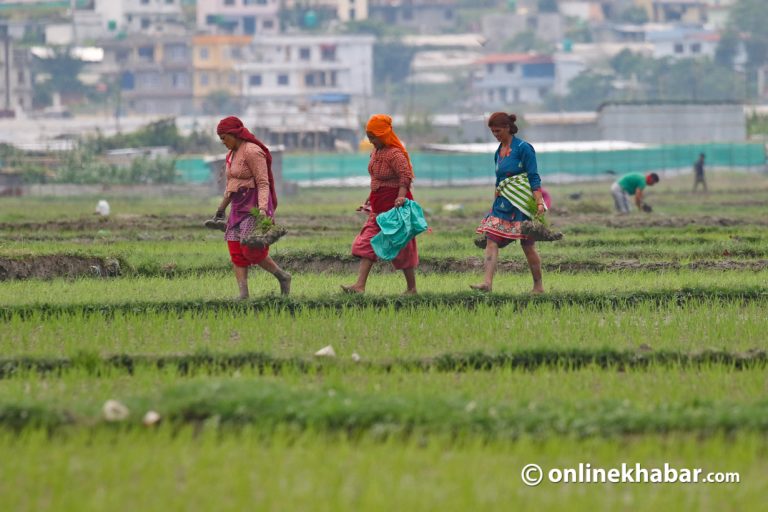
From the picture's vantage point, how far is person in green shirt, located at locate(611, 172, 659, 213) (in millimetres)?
22047

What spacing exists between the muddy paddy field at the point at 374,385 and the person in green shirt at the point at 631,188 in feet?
27.4

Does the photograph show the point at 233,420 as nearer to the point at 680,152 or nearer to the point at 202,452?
the point at 202,452

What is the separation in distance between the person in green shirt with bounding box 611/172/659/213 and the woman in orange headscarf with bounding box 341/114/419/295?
37.9 feet

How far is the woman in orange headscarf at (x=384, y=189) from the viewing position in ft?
34.7

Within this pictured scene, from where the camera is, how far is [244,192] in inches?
416

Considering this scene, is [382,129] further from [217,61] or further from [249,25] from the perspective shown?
[249,25]

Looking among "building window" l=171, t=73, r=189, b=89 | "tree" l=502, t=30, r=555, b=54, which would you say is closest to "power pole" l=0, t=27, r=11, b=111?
"building window" l=171, t=73, r=189, b=89

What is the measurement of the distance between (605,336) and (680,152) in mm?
34285

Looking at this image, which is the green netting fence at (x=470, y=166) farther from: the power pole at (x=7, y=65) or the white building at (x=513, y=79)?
the white building at (x=513, y=79)

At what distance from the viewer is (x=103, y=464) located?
5570mm

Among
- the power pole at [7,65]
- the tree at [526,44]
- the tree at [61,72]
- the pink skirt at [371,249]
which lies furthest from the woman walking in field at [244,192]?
the tree at [526,44]

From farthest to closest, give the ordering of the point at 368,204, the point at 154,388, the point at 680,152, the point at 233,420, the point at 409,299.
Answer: the point at 680,152 < the point at 368,204 < the point at 409,299 < the point at 154,388 < the point at 233,420

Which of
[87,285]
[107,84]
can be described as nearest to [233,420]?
[87,285]

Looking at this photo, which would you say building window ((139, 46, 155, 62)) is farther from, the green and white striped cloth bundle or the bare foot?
the green and white striped cloth bundle
